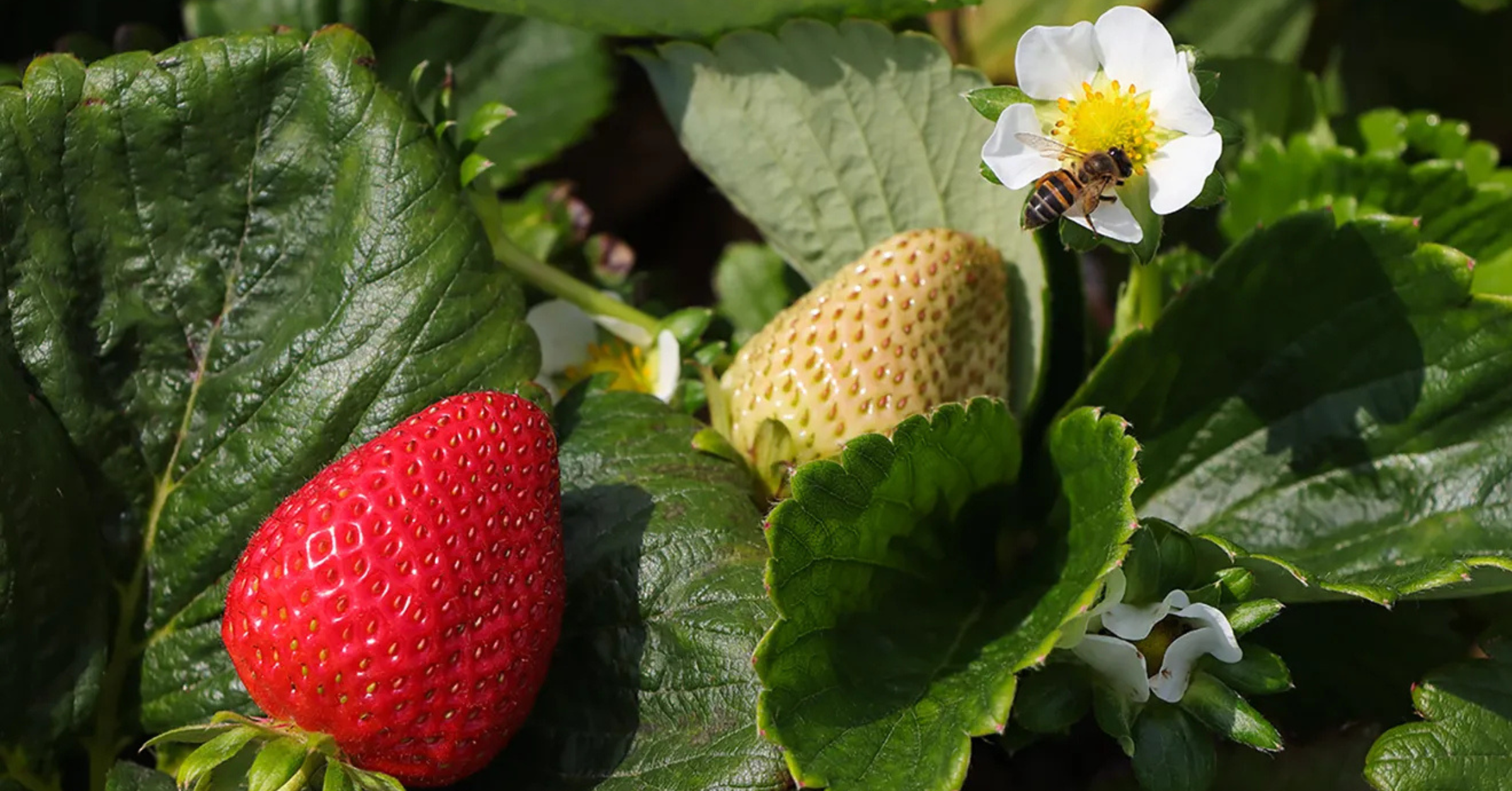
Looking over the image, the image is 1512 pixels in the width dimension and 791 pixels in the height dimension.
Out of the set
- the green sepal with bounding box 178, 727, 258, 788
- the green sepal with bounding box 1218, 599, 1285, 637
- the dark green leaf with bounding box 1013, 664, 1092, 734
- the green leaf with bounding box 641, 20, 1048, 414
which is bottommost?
the dark green leaf with bounding box 1013, 664, 1092, 734

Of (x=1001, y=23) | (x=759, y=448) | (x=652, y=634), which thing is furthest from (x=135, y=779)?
(x=1001, y=23)

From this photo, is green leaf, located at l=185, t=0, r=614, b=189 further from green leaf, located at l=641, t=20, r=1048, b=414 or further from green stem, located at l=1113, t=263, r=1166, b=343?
green stem, located at l=1113, t=263, r=1166, b=343

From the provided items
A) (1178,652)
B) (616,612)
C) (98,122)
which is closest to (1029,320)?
(1178,652)

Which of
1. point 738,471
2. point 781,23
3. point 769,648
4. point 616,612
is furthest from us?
point 781,23

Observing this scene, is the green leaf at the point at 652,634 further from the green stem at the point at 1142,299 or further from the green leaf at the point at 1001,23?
the green leaf at the point at 1001,23

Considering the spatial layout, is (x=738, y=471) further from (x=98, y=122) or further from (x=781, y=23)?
(x=98, y=122)

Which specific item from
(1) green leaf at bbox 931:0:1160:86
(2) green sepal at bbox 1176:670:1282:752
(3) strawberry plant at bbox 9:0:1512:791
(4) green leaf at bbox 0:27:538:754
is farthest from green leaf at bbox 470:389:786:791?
(1) green leaf at bbox 931:0:1160:86
